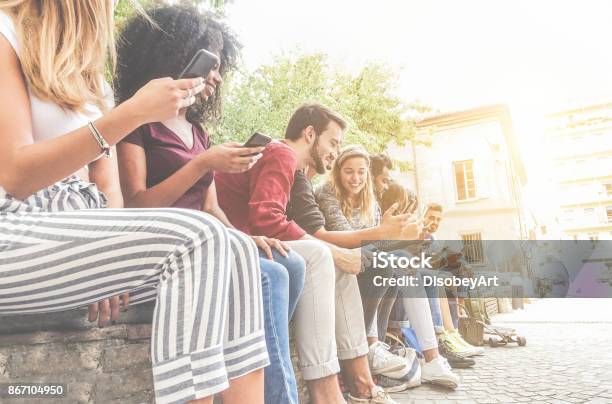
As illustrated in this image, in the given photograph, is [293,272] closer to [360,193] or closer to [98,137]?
[98,137]

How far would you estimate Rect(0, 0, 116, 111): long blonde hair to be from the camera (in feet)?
1.67

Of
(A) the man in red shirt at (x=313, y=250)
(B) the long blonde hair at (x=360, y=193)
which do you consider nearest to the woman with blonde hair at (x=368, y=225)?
(B) the long blonde hair at (x=360, y=193)

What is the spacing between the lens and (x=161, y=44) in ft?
3.28

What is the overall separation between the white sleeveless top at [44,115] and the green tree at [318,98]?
98 cm

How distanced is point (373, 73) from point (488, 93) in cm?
45

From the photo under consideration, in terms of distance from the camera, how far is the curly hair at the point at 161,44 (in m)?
0.99

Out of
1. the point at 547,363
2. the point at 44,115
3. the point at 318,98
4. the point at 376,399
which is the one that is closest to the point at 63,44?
the point at 44,115

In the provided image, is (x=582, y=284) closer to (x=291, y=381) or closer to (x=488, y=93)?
(x=488, y=93)

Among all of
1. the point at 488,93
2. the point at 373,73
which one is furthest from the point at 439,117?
the point at 373,73

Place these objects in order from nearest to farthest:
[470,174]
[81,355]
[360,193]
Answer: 1. [81,355]
2. [360,193]
3. [470,174]

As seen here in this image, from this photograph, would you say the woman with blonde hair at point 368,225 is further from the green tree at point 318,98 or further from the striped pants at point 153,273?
the striped pants at point 153,273

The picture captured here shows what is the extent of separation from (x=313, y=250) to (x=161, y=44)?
0.57 meters

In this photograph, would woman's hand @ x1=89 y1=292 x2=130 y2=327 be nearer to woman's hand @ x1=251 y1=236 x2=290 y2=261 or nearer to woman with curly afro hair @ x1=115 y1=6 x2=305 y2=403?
woman with curly afro hair @ x1=115 y1=6 x2=305 y2=403

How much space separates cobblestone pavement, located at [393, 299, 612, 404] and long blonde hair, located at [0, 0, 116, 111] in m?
0.99
